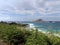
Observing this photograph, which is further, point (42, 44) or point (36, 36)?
point (36, 36)

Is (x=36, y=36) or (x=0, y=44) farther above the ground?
(x=36, y=36)

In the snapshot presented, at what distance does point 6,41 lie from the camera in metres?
12.5

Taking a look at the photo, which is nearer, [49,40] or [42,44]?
[42,44]

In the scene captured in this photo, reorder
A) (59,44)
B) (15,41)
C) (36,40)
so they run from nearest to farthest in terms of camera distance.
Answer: (59,44) < (36,40) < (15,41)

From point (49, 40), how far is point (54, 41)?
42 centimetres

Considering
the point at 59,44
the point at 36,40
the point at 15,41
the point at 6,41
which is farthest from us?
the point at 6,41

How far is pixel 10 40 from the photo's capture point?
11.7 m

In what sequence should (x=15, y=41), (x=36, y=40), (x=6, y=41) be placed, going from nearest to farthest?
1. (x=36, y=40)
2. (x=15, y=41)
3. (x=6, y=41)

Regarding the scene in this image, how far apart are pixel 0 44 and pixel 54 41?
12.9 ft

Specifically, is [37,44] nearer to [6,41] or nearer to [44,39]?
[44,39]

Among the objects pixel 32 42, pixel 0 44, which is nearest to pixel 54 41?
pixel 32 42

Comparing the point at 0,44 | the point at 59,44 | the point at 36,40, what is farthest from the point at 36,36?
the point at 0,44

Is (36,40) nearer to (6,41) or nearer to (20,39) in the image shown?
(20,39)

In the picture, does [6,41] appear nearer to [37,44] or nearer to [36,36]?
[36,36]
